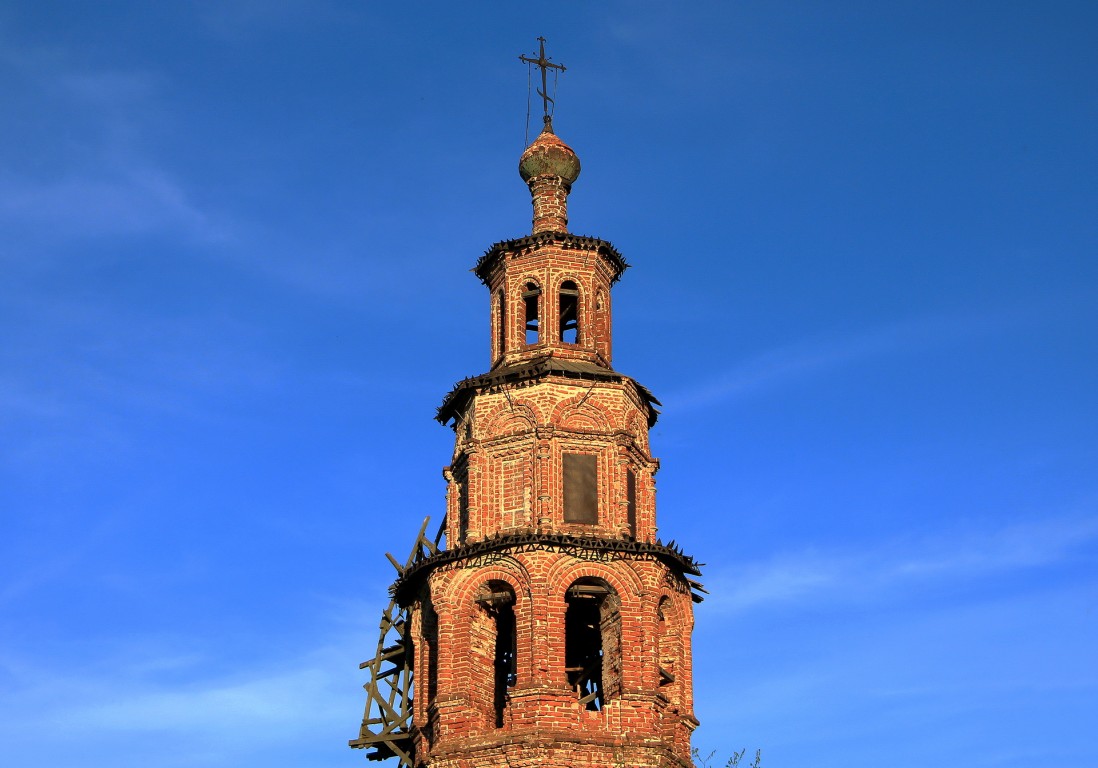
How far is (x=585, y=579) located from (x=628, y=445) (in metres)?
4.39

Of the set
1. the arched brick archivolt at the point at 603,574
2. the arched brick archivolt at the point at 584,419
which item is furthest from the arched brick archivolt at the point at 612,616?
the arched brick archivolt at the point at 584,419

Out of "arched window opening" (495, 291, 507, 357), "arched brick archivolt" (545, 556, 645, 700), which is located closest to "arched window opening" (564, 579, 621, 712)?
"arched brick archivolt" (545, 556, 645, 700)

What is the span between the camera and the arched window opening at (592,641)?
54125 mm

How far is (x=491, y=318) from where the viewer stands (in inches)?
2397

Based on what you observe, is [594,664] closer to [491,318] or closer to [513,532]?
[513,532]

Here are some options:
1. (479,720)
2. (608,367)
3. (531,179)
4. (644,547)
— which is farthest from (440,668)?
(531,179)

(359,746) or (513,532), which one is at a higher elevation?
(513,532)

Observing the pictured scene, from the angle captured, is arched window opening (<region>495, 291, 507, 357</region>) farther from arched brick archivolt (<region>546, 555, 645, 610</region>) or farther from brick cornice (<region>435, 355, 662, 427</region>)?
arched brick archivolt (<region>546, 555, 645, 610</region>)

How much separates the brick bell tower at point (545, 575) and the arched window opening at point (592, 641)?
0.06 metres

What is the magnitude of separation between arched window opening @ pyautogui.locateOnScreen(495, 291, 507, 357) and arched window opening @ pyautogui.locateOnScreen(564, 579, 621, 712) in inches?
328

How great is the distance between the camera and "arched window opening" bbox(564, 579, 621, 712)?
54.1 meters

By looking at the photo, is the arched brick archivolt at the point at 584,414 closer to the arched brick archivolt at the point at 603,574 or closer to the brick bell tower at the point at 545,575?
the brick bell tower at the point at 545,575

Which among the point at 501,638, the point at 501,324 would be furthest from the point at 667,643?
the point at 501,324

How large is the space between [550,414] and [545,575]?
5180 millimetres
